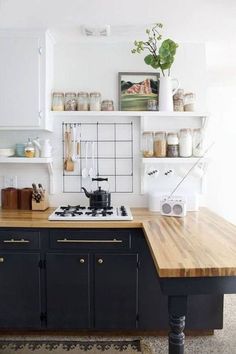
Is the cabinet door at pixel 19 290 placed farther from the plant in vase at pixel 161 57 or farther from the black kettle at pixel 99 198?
the plant in vase at pixel 161 57

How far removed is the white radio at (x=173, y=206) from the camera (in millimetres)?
2520

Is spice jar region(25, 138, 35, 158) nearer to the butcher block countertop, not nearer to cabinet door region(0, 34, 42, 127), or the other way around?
cabinet door region(0, 34, 42, 127)

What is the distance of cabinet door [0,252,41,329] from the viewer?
234cm

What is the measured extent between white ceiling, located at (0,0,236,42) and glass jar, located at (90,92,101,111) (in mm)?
492

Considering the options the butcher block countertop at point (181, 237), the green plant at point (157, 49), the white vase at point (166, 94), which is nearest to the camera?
the butcher block countertop at point (181, 237)

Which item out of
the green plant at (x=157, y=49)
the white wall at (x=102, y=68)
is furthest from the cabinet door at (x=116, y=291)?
the green plant at (x=157, y=49)

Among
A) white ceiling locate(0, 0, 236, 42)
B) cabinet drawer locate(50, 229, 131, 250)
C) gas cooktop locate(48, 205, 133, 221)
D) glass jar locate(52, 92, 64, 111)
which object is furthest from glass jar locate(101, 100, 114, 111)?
cabinet drawer locate(50, 229, 131, 250)

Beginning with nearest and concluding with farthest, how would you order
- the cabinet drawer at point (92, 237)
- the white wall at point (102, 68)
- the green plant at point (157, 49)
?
the cabinet drawer at point (92, 237), the green plant at point (157, 49), the white wall at point (102, 68)

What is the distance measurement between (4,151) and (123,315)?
5.25ft

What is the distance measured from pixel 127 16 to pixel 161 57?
0.41 meters

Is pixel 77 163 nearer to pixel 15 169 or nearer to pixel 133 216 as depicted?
pixel 15 169

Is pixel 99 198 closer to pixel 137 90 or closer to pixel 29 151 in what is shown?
pixel 29 151

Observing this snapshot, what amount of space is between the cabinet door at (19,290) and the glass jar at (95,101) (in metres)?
1.28

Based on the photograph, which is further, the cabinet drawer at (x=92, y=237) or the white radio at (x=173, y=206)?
the white radio at (x=173, y=206)
